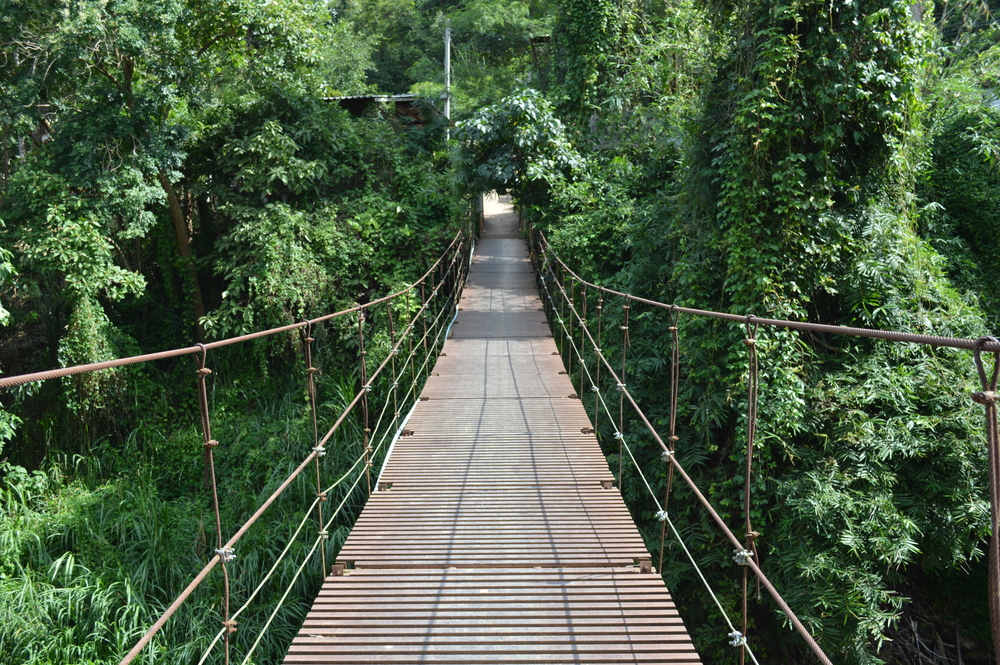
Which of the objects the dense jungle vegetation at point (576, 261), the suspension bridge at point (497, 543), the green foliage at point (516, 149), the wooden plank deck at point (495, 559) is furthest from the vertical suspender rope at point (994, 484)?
the green foliage at point (516, 149)

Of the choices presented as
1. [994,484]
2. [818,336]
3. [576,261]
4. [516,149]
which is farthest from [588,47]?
[994,484]

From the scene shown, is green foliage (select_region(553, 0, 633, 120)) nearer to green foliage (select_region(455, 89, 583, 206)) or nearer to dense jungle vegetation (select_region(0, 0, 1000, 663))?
dense jungle vegetation (select_region(0, 0, 1000, 663))

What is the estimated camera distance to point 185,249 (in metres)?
8.62

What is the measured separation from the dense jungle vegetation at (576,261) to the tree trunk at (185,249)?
0.11 feet

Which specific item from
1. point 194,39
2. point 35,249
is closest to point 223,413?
Result: point 35,249

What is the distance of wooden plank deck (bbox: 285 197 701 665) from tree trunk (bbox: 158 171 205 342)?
550 centimetres

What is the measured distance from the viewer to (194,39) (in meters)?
7.71

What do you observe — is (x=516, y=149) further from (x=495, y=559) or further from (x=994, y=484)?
(x=994, y=484)

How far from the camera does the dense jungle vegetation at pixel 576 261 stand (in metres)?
4.40

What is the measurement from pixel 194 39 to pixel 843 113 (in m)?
6.89

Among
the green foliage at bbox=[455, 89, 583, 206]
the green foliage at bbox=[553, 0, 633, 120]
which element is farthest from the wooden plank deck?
the green foliage at bbox=[553, 0, 633, 120]

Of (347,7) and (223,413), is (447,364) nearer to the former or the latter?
(223,413)

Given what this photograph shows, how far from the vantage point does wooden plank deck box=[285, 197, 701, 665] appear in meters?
2.06

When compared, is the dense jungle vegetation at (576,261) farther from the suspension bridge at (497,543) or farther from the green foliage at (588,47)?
the suspension bridge at (497,543)
